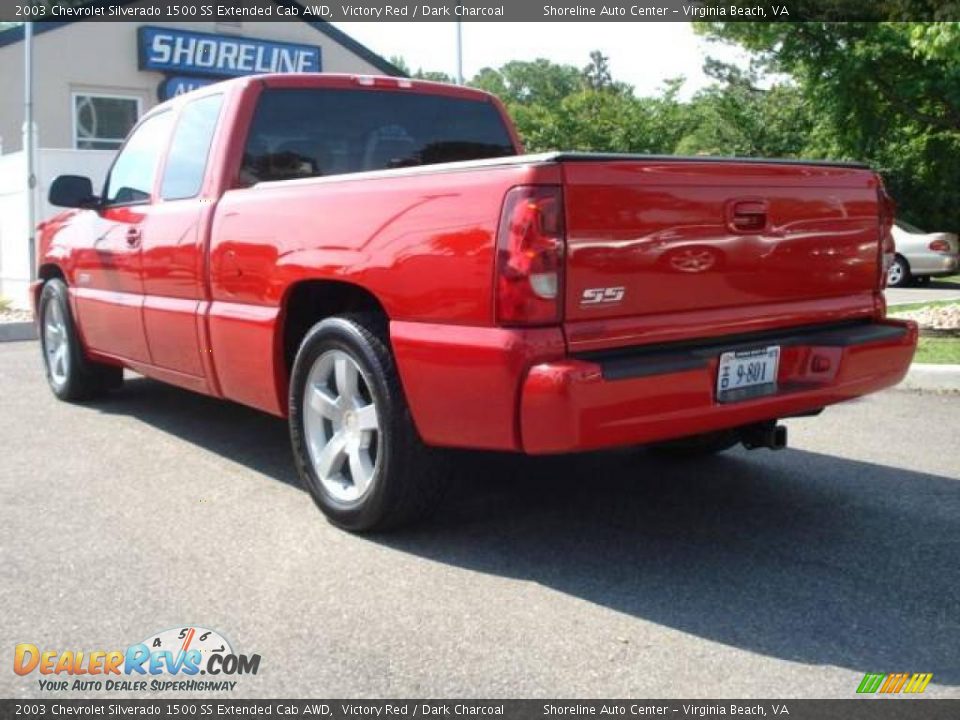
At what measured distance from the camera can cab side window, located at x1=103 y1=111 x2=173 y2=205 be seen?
561 cm

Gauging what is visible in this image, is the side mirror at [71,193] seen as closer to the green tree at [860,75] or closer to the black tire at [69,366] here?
the black tire at [69,366]

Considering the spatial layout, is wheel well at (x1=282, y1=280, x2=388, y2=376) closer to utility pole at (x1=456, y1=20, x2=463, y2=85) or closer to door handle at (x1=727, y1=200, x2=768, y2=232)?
door handle at (x1=727, y1=200, x2=768, y2=232)

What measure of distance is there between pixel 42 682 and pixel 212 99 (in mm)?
3154

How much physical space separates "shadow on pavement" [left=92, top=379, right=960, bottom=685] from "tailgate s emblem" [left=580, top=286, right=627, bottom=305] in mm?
989

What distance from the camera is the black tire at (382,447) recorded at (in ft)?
12.4

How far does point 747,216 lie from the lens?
375 centimetres

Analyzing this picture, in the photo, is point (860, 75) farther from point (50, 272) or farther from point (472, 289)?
point (472, 289)

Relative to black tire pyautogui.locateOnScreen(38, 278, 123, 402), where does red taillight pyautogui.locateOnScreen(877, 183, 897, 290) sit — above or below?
above

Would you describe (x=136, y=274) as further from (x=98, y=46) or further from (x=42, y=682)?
(x=98, y=46)

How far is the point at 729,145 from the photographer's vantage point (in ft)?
88.8

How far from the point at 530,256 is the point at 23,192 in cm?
1192

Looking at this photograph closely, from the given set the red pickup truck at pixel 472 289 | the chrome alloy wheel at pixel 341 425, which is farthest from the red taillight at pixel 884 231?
the chrome alloy wheel at pixel 341 425

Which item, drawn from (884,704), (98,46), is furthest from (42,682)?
(98,46)

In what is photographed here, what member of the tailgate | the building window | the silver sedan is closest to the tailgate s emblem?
the tailgate
